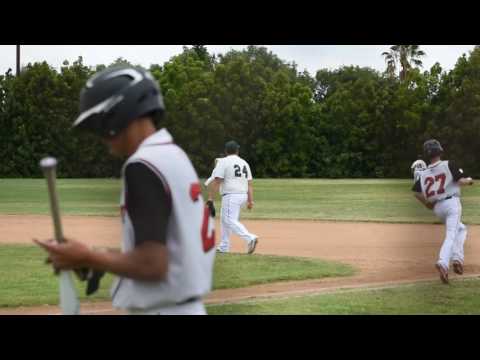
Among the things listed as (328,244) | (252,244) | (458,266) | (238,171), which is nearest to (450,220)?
(458,266)

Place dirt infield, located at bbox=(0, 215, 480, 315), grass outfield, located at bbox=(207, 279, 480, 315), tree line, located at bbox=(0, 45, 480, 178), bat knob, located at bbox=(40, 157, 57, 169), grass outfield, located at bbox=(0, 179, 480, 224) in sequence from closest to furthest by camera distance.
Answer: bat knob, located at bbox=(40, 157, 57, 169) < grass outfield, located at bbox=(207, 279, 480, 315) < dirt infield, located at bbox=(0, 215, 480, 315) < grass outfield, located at bbox=(0, 179, 480, 224) < tree line, located at bbox=(0, 45, 480, 178)

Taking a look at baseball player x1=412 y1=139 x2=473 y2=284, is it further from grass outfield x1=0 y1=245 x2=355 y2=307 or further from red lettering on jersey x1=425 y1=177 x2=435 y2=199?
grass outfield x1=0 y1=245 x2=355 y2=307

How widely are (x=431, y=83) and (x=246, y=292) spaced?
43.7 m

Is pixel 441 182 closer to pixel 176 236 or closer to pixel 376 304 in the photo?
pixel 376 304

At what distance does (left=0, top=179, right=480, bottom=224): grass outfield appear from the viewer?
24.1m

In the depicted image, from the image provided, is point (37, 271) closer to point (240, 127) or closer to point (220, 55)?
point (240, 127)

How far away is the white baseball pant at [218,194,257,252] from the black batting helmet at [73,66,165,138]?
1043cm

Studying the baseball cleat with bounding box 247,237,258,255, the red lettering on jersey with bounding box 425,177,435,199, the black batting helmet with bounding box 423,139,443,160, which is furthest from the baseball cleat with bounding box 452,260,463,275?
the baseball cleat with bounding box 247,237,258,255

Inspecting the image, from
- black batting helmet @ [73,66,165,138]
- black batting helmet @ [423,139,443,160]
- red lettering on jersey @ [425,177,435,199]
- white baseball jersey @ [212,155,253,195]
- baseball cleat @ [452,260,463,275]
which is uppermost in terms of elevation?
black batting helmet @ [73,66,165,138]

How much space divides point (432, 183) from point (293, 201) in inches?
858

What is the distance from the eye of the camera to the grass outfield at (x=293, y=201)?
2411 cm

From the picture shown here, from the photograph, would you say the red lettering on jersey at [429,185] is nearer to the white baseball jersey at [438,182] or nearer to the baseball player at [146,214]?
the white baseball jersey at [438,182]

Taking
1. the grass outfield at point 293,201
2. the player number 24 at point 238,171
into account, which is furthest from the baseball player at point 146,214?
the grass outfield at point 293,201
